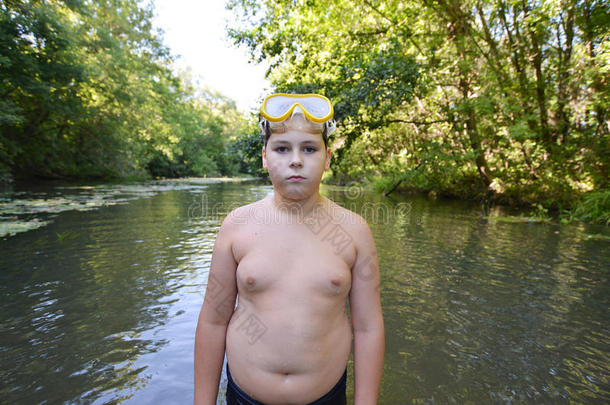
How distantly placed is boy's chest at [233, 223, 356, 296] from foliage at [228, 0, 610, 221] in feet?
28.4

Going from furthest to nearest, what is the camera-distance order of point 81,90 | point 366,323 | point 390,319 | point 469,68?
point 81,90 < point 469,68 < point 390,319 < point 366,323

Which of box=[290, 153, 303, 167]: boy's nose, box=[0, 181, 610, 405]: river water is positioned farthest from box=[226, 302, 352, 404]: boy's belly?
box=[0, 181, 610, 405]: river water

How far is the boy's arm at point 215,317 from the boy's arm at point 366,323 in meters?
0.57

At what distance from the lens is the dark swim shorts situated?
4.37 feet

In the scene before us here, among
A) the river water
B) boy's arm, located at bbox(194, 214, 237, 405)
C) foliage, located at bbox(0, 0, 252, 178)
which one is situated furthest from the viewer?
foliage, located at bbox(0, 0, 252, 178)

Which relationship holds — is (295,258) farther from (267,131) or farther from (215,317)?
(267,131)

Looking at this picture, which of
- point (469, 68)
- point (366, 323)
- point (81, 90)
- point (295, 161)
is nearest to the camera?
point (295, 161)

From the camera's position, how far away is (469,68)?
38.2 ft

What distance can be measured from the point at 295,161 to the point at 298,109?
0.81ft

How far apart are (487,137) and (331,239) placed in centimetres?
1507

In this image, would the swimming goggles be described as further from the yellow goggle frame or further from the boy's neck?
the boy's neck

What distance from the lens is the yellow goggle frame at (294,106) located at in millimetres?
1365

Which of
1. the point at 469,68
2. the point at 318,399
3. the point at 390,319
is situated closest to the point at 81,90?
the point at 469,68

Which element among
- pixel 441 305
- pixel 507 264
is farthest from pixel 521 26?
pixel 441 305
